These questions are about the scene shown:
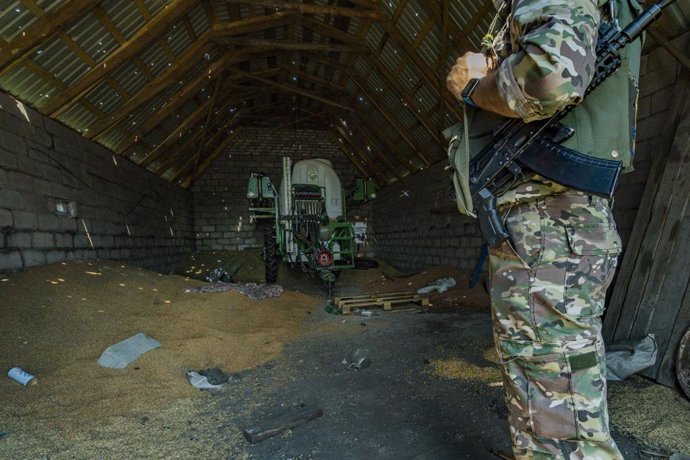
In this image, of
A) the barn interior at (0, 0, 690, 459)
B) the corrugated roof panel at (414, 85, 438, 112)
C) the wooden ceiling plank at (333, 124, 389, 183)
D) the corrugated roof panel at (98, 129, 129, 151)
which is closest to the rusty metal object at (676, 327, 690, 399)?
the barn interior at (0, 0, 690, 459)

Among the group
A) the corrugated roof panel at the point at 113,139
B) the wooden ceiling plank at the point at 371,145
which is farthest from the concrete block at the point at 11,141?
the wooden ceiling plank at the point at 371,145

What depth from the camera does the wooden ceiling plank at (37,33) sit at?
332 centimetres

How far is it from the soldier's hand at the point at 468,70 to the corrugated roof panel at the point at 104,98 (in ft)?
17.1

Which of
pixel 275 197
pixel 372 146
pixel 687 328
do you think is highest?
pixel 372 146

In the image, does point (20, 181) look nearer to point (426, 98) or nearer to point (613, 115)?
point (613, 115)

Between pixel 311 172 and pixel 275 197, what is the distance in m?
0.87

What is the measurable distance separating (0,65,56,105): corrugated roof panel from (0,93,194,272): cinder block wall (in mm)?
120

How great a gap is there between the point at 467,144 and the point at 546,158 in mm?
247

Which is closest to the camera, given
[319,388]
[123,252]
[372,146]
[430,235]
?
[319,388]

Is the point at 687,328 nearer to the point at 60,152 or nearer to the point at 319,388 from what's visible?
the point at 319,388

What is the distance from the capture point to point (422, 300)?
495 centimetres

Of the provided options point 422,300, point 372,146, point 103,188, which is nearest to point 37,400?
point 422,300

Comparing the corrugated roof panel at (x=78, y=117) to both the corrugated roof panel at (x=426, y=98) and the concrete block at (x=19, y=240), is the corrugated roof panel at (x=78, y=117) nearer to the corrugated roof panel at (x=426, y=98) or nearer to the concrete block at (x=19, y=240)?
the concrete block at (x=19, y=240)

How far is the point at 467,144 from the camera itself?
1214mm
